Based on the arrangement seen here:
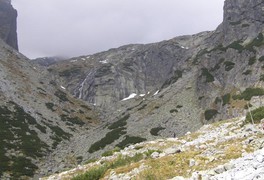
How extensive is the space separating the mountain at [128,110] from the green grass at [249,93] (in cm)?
16

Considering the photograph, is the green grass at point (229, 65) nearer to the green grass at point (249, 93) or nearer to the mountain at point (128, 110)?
the mountain at point (128, 110)

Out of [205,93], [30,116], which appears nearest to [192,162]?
[205,93]

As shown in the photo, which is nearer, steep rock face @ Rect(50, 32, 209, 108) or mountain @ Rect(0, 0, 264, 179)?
mountain @ Rect(0, 0, 264, 179)

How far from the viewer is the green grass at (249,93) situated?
5731 cm

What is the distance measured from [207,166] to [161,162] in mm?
3007

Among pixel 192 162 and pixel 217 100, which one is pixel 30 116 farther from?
pixel 192 162

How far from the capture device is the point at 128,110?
291ft

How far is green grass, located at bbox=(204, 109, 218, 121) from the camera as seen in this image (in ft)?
205

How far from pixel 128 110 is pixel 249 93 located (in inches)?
1444

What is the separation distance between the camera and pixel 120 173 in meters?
17.2

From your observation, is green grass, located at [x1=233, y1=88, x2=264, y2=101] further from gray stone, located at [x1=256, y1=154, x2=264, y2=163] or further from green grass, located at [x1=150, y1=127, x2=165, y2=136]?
gray stone, located at [x1=256, y1=154, x2=264, y2=163]

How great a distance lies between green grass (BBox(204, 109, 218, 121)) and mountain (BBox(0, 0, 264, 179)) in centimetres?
21

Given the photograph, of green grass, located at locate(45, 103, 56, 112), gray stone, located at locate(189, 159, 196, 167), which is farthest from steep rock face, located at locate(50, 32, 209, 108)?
gray stone, located at locate(189, 159, 196, 167)

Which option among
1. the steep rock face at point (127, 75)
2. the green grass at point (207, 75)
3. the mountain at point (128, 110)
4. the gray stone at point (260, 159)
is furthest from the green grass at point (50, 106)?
the gray stone at point (260, 159)
